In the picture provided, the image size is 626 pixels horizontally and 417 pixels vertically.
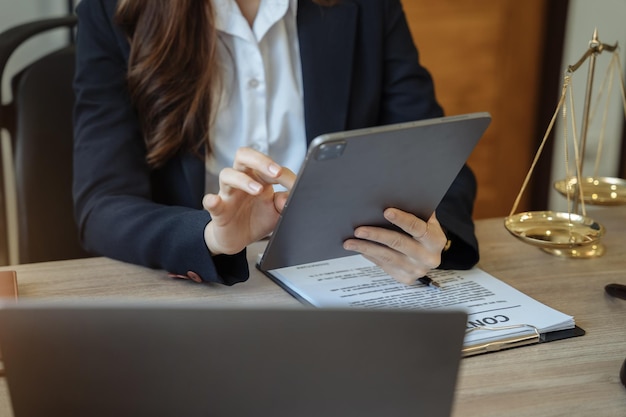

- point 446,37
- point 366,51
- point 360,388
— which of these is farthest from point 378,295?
point 446,37

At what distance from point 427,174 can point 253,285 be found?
0.27m

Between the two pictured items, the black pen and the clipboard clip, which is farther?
the black pen

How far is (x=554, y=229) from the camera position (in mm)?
1162

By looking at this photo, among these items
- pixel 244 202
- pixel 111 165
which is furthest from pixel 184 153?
pixel 244 202

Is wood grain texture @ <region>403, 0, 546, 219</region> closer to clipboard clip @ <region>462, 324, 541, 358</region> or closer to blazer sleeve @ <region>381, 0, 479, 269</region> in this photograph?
blazer sleeve @ <region>381, 0, 479, 269</region>

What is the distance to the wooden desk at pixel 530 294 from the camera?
0.80m

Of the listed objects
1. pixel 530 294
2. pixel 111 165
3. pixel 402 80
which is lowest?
pixel 530 294

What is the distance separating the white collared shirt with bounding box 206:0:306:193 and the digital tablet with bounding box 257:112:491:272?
0.41 meters

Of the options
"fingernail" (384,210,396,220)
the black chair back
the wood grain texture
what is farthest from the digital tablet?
the wood grain texture

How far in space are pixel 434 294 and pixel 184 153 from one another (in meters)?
0.50

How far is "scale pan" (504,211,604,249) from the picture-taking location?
1090mm

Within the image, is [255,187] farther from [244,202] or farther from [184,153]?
[184,153]

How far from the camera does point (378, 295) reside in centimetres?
100

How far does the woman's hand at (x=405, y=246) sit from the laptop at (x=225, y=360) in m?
0.39
